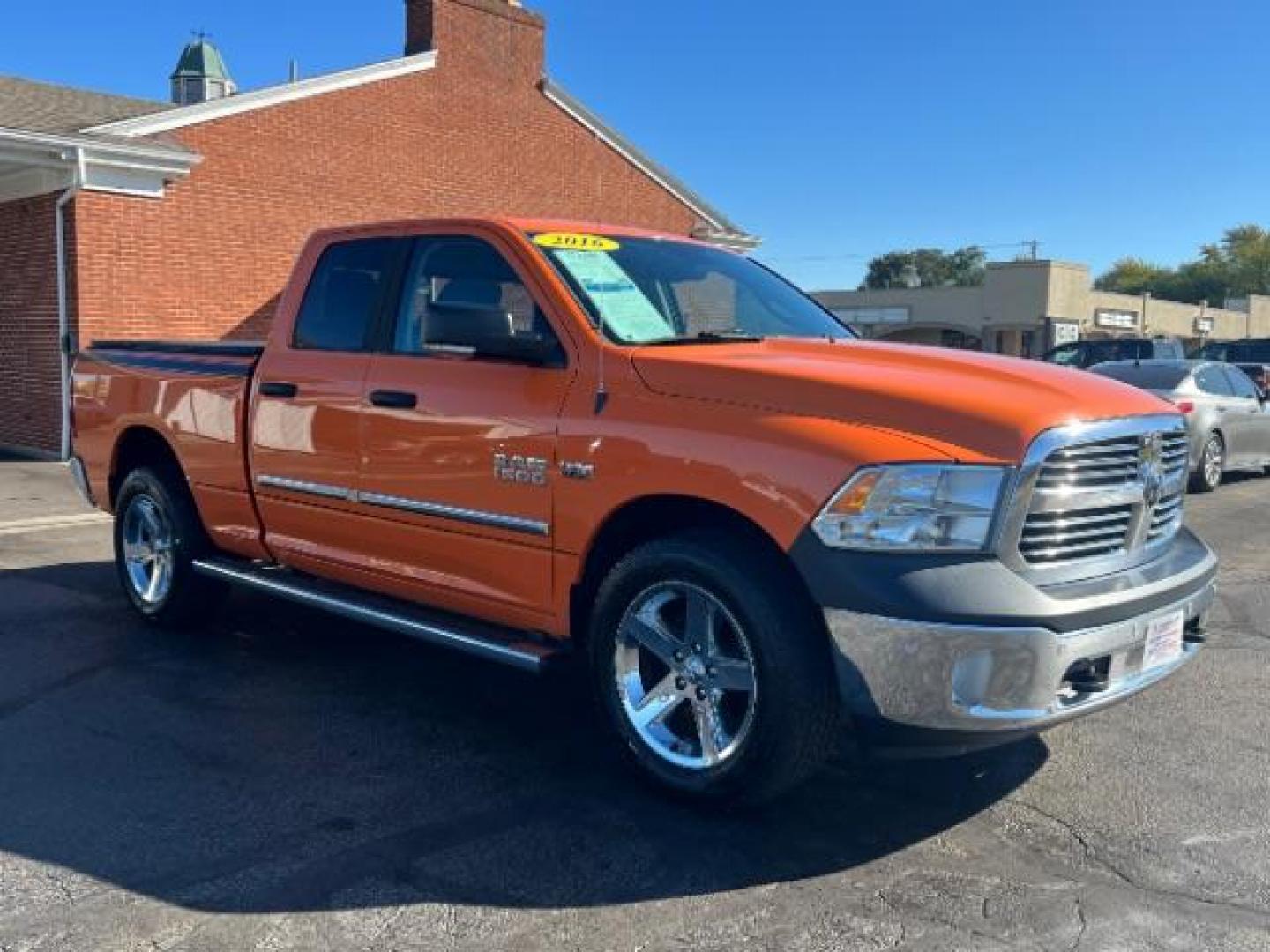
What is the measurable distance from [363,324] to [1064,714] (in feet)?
Result: 11.0

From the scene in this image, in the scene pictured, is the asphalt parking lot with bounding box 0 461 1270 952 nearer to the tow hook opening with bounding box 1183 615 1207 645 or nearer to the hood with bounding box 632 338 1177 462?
the tow hook opening with bounding box 1183 615 1207 645

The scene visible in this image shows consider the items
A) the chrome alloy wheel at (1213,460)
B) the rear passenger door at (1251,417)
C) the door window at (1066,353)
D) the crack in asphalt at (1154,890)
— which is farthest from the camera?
the door window at (1066,353)

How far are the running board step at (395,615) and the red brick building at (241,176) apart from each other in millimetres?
9134

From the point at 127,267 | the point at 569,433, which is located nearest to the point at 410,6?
the point at 127,267

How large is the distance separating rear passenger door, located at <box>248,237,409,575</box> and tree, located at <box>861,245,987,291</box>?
95257mm

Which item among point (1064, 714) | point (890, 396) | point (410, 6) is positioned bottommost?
point (1064, 714)

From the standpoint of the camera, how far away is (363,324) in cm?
539

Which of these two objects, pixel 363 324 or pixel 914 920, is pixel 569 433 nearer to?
pixel 363 324

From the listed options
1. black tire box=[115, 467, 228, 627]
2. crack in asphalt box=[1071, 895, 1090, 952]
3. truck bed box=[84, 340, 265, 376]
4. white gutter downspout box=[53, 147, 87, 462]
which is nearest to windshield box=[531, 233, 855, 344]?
truck bed box=[84, 340, 265, 376]

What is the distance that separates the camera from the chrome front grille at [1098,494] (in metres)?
3.60

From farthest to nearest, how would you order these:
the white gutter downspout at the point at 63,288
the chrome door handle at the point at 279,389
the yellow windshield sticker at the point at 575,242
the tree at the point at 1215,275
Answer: the tree at the point at 1215,275 < the white gutter downspout at the point at 63,288 < the chrome door handle at the point at 279,389 < the yellow windshield sticker at the point at 575,242

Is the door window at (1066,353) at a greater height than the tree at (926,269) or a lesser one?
lesser

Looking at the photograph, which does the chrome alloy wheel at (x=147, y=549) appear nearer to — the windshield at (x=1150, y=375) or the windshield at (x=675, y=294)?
the windshield at (x=675, y=294)

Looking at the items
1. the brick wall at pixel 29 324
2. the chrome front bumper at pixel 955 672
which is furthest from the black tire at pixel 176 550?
the brick wall at pixel 29 324
